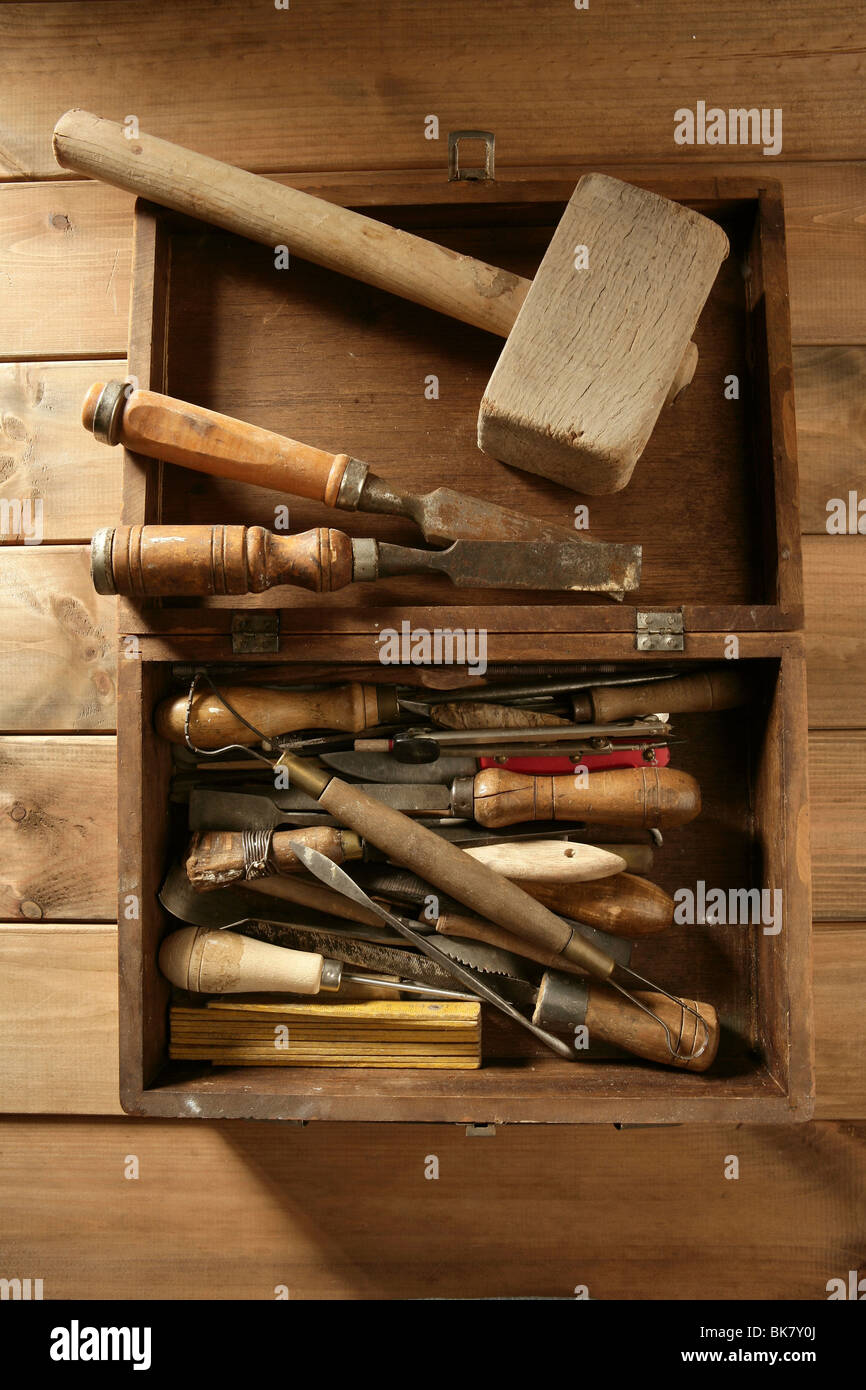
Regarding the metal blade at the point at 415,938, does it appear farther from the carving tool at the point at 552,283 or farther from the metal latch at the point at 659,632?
the carving tool at the point at 552,283

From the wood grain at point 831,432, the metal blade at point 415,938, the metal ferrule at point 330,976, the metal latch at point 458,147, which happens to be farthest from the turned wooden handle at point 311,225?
the metal ferrule at point 330,976

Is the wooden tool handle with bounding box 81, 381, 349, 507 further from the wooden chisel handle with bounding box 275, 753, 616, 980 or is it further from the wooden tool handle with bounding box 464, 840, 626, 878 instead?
the wooden tool handle with bounding box 464, 840, 626, 878

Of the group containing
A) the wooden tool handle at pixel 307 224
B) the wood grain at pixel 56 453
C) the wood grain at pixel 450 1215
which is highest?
the wooden tool handle at pixel 307 224

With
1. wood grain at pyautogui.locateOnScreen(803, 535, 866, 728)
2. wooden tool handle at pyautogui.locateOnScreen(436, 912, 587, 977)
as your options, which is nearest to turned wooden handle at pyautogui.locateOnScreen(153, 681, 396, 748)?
wooden tool handle at pyautogui.locateOnScreen(436, 912, 587, 977)

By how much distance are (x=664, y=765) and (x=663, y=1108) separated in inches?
14.0

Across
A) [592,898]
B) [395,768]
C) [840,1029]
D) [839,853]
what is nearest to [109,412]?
[395,768]

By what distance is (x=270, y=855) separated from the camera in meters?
0.98

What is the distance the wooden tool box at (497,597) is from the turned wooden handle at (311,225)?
47mm

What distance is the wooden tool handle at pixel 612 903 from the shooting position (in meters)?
1.01

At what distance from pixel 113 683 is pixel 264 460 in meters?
0.40

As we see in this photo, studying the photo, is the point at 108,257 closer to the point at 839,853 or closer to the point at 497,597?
the point at 497,597

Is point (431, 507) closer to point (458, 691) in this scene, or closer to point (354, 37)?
point (458, 691)

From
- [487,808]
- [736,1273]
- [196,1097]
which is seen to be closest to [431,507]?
[487,808]

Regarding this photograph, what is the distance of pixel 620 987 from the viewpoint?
1021 mm
